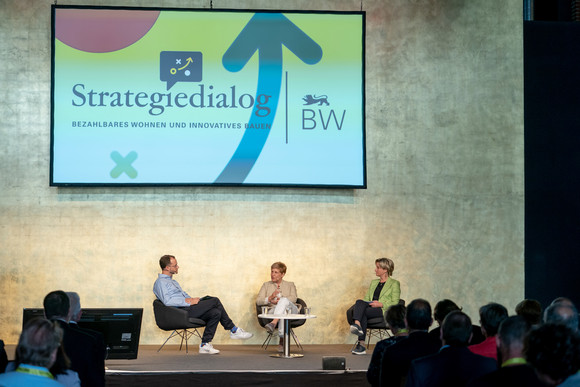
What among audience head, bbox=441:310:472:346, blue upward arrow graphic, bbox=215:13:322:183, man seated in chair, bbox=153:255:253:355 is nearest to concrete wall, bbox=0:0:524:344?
blue upward arrow graphic, bbox=215:13:322:183

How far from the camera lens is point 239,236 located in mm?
9414

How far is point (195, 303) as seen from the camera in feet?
27.6

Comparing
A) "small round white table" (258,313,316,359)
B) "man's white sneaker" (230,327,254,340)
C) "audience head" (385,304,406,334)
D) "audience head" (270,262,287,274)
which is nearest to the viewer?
"audience head" (385,304,406,334)

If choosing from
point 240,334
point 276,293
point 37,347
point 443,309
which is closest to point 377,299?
point 276,293

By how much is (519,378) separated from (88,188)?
24.2ft

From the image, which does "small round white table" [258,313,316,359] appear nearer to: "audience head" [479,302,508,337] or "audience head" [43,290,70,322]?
"audience head" [43,290,70,322]

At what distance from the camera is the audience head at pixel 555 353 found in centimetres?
216

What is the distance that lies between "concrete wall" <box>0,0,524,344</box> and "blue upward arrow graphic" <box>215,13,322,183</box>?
32cm

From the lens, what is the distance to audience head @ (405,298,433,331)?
4281 mm

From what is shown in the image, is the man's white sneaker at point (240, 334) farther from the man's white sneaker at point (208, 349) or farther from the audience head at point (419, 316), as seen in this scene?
the audience head at point (419, 316)

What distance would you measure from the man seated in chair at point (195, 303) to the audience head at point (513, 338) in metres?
5.83

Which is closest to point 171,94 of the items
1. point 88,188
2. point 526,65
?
point 88,188

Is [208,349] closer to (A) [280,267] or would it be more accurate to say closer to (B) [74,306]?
(A) [280,267]

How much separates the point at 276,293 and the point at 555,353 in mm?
6720
